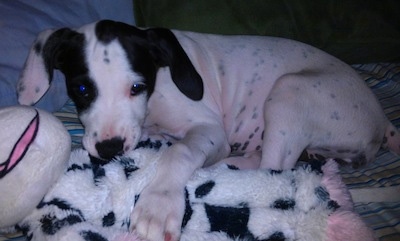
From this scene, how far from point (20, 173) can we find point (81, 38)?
3.15ft

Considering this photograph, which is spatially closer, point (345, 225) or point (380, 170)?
point (345, 225)

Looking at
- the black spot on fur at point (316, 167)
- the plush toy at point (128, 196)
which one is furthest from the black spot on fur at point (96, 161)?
the black spot on fur at point (316, 167)

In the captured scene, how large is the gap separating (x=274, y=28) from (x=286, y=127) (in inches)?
44.5

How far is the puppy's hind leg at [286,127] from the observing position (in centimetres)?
238

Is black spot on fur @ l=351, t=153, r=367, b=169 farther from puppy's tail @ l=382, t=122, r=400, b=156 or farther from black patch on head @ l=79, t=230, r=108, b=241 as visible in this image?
black patch on head @ l=79, t=230, r=108, b=241

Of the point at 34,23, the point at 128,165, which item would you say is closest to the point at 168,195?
the point at 128,165

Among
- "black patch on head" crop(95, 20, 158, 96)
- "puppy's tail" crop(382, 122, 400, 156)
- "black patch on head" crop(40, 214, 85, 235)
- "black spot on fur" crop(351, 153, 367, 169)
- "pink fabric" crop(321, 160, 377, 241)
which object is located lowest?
"black spot on fur" crop(351, 153, 367, 169)

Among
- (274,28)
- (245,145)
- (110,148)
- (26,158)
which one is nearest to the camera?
(26,158)

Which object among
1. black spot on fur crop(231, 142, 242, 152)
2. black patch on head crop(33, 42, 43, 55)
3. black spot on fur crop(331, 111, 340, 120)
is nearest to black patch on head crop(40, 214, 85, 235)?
black patch on head crop(33, 42, 43, 55)

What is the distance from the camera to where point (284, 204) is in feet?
5.65

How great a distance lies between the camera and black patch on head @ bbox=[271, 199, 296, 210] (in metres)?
1.71

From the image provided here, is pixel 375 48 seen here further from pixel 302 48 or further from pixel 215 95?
pixel 215 95

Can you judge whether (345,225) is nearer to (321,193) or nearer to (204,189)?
(321,193)

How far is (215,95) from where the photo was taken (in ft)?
8.80
